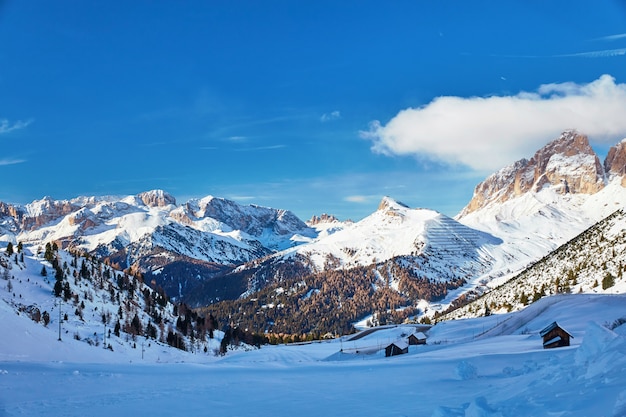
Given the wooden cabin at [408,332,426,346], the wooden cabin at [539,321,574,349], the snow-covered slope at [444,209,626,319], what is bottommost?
the wooden cabin at [408,332,426,346]

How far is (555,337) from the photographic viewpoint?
48656 millimetres

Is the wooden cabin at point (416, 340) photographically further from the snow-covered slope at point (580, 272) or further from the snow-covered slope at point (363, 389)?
the snow-covered slope at point (363, 389)

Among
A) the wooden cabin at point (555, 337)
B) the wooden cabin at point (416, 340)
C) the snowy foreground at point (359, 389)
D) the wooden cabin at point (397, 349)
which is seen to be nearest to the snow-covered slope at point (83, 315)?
the snowy foreground at point (359, 389)

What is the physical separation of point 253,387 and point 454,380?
1171 cm

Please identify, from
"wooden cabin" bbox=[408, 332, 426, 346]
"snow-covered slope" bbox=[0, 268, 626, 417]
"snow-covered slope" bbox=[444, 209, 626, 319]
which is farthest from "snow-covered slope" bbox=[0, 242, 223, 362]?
"snow-covered slope" bbox=[444, 209, 626, 319]

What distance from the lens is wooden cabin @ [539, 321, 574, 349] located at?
157 feet

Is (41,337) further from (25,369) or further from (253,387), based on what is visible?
(253,387)

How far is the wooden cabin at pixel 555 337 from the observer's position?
1886 inches

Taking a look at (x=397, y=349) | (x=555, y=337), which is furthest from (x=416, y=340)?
(x=555, y=337)

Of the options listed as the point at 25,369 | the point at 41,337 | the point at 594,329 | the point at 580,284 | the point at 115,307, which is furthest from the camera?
the point at 580,284

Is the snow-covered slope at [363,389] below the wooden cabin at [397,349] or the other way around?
the other way around

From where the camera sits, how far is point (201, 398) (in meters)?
26.2

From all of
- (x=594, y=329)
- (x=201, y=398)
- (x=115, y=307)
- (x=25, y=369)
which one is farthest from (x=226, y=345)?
(x=594, y=329)

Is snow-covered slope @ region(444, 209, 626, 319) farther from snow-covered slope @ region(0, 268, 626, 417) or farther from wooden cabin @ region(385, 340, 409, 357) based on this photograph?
snow-covered slope @ region(0, 268, 626, 417)
